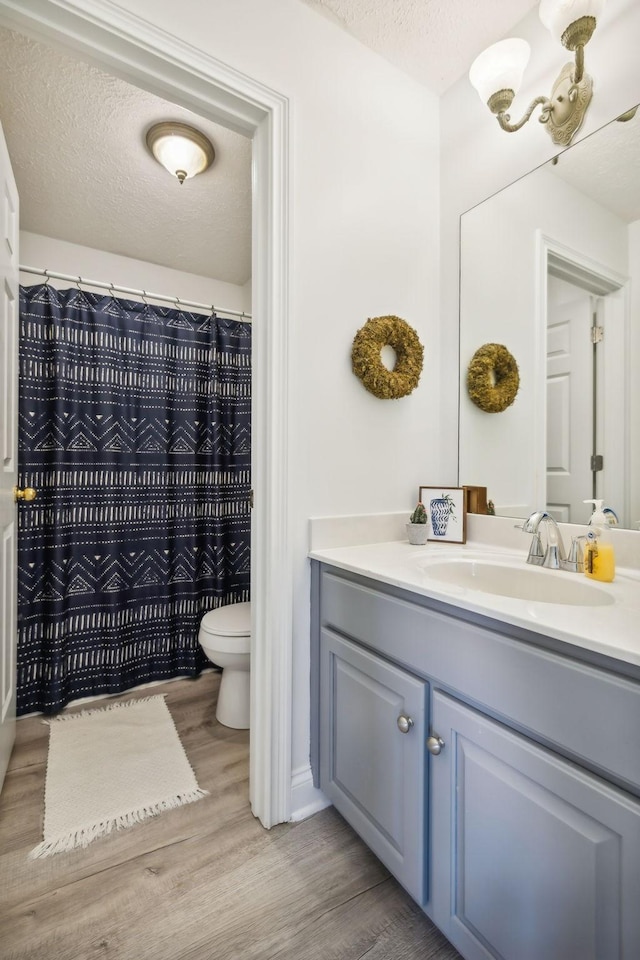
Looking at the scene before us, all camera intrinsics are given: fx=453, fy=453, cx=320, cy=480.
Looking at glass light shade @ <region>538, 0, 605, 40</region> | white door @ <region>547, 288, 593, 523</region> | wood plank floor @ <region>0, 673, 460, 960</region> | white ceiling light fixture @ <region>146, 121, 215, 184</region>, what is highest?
white ceiling light fixture @ <region>146, 121, 215, 184</region>

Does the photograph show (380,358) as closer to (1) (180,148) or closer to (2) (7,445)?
(1) (180,148)

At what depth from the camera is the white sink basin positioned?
1.05 m

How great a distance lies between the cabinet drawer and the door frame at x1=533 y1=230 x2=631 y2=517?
0.64 metres

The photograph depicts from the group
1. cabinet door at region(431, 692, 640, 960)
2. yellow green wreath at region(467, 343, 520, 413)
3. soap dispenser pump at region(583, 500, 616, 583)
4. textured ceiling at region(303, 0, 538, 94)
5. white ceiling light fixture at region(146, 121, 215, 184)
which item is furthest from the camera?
white ceiling light fixture at region(146, 121, 215, 184)

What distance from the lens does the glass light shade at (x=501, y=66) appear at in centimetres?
126

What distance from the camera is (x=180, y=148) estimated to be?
1.75 meters

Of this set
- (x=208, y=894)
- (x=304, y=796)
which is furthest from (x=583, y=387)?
(x=208, y=894)

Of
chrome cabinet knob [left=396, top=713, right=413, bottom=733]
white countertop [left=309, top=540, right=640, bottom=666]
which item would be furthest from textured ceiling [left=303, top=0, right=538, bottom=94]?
chrome cabinet knob [left=396, top=713, right=413, bottom=733]

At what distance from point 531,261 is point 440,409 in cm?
55

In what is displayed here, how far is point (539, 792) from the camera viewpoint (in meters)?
0.74

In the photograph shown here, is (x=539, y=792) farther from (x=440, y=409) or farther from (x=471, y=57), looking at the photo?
(x=471, y=57)

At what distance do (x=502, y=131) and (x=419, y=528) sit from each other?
1.34 m

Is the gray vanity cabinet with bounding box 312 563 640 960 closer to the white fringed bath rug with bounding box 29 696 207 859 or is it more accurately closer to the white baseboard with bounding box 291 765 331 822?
the white baseboard with bounding box 291 765 331 822

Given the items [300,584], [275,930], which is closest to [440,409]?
Result: [300,584]
